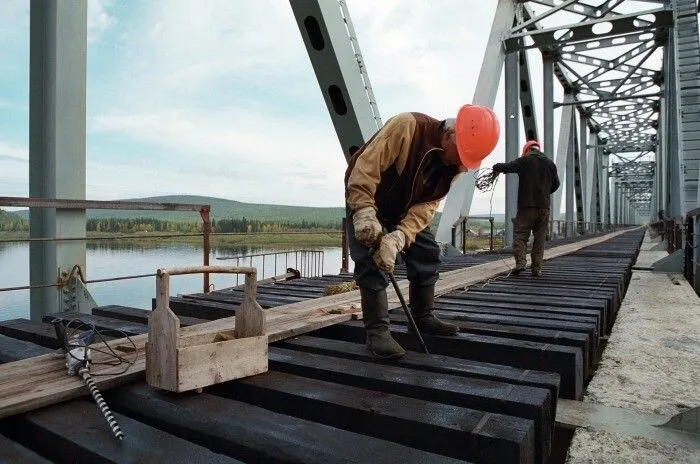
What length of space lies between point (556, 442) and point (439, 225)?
9.14 metres

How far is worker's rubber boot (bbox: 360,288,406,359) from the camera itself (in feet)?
8.01

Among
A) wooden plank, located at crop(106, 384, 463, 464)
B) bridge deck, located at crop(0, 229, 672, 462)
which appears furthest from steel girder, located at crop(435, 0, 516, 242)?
wooden plank, located at crop(106, 384, 463, 464)

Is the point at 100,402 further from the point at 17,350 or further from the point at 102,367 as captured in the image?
the point at 17,350

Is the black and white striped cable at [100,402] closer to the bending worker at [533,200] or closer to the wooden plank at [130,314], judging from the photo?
the wooden plank at [130,314]

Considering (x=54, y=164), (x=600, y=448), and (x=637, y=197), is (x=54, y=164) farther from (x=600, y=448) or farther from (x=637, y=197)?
(x=637, y=197)

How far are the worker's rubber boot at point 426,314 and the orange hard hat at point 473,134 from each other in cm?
80

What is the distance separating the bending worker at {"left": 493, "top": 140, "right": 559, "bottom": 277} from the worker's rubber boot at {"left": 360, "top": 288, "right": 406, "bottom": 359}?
4.11m

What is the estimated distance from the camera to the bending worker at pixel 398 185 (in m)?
2.43

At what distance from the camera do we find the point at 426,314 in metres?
2.92

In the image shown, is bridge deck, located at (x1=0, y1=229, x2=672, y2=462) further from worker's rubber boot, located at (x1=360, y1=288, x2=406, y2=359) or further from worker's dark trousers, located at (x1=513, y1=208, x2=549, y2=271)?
worker's dark trousers, located at (x1=513, y1=208, x2=549, y2=271)

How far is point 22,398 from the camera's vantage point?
69.4 inches

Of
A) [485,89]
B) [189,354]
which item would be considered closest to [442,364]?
[189,354]

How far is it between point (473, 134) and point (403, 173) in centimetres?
40

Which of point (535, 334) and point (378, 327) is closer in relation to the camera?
point (378, 327)
